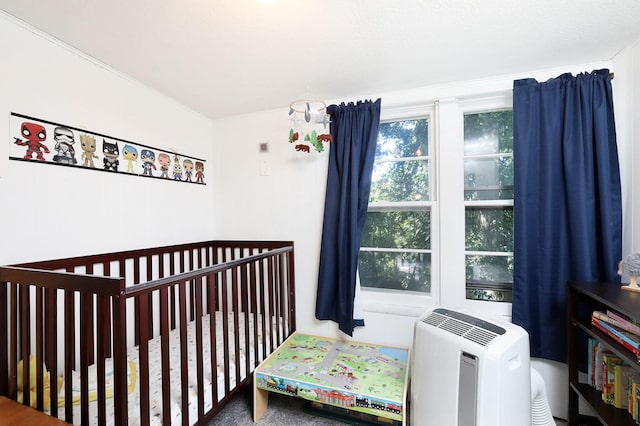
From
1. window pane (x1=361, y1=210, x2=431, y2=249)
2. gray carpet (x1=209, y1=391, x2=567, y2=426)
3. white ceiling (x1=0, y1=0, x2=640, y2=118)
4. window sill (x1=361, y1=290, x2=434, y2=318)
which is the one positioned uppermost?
white ceiling (x1=0, y1=0, x2=640, y2=118)

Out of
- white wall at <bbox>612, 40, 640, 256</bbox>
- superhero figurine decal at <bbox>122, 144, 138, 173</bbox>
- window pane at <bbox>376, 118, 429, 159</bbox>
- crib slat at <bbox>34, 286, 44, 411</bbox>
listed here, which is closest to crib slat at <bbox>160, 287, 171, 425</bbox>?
crib slat at <bbox>34, 286, 44, 411</bbox>

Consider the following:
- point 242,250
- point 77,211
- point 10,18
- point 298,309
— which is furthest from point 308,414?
point 10,18

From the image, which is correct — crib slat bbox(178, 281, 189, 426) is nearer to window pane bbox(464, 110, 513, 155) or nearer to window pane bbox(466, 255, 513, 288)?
window pane bbox(466, 255, 513, 288)

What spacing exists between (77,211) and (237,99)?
4.33ft

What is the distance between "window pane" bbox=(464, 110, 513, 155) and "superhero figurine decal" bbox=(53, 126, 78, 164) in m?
2.51

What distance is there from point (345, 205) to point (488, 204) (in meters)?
1.00

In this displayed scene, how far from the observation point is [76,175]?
154 cm

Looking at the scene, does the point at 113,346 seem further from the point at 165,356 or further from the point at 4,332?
the point at 4,332

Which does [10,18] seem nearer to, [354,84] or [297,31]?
[297,31]

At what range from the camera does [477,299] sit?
1940 mm

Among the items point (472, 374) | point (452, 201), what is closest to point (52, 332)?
point (472, 374)

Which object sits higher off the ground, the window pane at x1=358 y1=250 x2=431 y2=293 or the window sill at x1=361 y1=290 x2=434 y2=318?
the window pane at x1=358 y1=250 x2=431 y2=293

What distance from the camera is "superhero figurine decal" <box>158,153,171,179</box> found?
2.07 m

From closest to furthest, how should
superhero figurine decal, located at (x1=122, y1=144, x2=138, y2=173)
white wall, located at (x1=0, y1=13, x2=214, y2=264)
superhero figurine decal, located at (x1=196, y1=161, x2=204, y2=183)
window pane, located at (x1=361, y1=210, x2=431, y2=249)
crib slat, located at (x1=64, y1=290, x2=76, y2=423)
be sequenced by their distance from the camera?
1. crib slat, located at (x1=64, y1=290, x2=76, y2=423)
2. white wall, located at (x1=0, y1=13, x2=214, y2=264)
3. superhero figurine decal, located at (x1=122, y1=144, x2=138, y2=173)
4. window pane, located at (x1=361, y1=210, x2=431, y2=249)
5. superhero figurine decal, located at (x1=196, y1=161, x2=204, y2=183)
